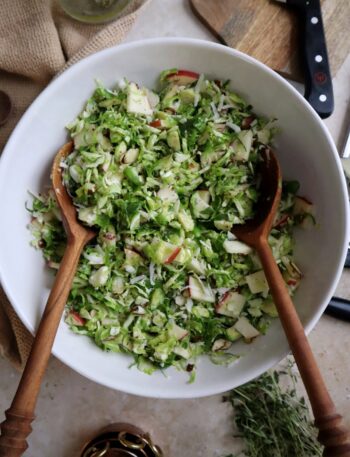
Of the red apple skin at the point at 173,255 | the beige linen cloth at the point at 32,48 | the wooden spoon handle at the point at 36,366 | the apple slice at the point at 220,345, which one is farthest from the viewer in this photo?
the beige linen cloth at the point at 32,48

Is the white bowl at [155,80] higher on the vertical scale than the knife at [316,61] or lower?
lower

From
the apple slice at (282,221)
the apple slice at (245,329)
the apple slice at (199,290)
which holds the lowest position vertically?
the apple slice at (245,329)

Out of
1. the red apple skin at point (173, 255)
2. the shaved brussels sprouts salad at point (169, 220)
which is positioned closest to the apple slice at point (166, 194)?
the shaved brussels sprouts salad at point (169, 220)

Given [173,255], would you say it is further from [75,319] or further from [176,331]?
[75,319]

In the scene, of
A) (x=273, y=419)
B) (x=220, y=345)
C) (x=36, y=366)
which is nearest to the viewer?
(x=36, y=366)

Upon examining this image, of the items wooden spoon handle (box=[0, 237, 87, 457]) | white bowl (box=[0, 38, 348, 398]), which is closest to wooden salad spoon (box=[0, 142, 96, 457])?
→ wooden spoon handle (box=[0, 237, 87, 457])

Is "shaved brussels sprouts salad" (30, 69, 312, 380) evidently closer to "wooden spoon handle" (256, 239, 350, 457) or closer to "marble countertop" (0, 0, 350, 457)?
"wooden spoon handle" (256, 239, 350, 457)

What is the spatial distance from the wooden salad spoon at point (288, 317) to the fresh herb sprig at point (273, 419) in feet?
1.19

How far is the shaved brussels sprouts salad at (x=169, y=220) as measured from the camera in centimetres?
160

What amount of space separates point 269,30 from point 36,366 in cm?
117

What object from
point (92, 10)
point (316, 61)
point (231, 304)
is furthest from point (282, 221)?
point (92, 10)

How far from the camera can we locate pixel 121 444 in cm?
176

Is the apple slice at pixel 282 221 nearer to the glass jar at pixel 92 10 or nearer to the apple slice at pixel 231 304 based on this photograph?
the apple slice at pixel 231 304

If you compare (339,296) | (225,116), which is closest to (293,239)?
(339,296)
